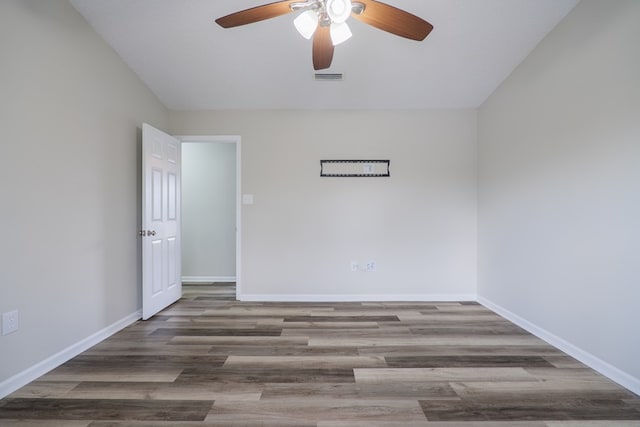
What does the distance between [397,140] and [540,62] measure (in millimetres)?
1478

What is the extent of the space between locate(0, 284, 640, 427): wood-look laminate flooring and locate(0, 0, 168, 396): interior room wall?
→ 28cm

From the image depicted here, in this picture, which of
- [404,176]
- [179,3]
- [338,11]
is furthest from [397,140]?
[179,3]

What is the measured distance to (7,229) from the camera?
1.75 meters

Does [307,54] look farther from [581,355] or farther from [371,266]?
[581,355]

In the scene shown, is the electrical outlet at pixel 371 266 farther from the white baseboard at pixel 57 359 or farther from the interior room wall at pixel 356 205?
the white baseboard at pixel 57 359

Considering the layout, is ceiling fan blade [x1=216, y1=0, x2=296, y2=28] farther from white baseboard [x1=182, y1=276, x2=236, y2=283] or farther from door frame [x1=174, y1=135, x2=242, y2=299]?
white baseboard [x1=182, y1=276, x2=236, y2=283]

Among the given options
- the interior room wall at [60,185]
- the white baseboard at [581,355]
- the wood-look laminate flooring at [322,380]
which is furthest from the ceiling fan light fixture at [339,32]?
the white baseboard at [581,355]

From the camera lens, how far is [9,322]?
69.2 inches

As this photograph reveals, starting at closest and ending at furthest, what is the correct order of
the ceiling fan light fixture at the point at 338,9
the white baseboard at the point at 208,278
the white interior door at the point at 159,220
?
the ceiling fan light fixture at the point at 338,9
the white interior door at the point at 159,220
the white baseboard at the point at 208,278

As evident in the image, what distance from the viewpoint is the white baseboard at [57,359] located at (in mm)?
1756

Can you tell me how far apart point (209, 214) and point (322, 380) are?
3420 mm

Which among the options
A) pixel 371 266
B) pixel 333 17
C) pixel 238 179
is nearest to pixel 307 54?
pixel 333 17

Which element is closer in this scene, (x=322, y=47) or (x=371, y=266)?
(x=322, y=47)

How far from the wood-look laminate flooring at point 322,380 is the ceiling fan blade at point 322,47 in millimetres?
2101
